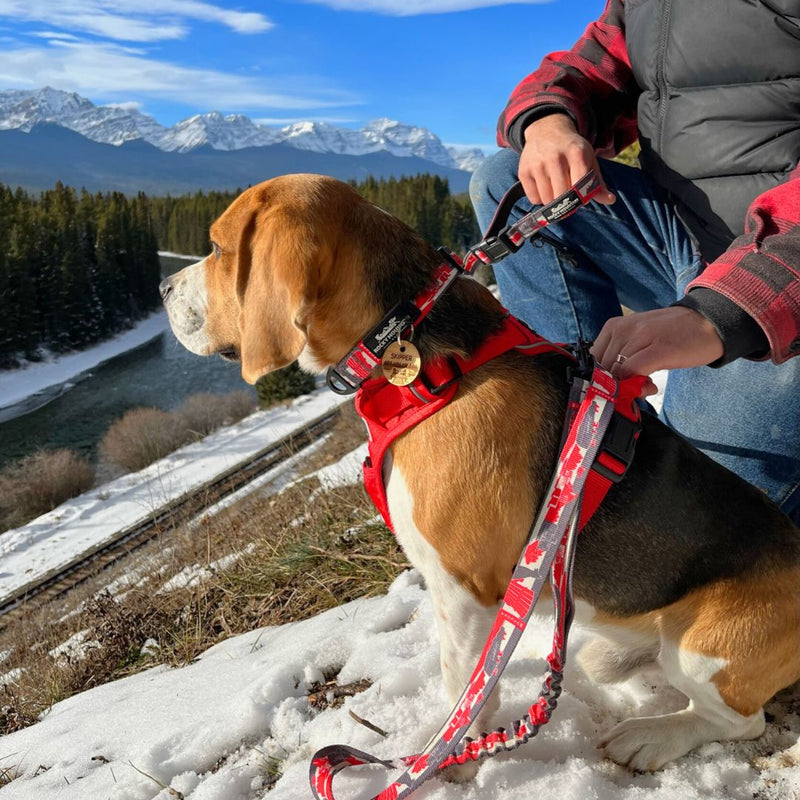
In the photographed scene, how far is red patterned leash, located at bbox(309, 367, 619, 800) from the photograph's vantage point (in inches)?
93.0

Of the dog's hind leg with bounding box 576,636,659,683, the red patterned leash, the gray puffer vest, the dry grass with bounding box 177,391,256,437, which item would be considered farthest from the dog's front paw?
the dry grass with bounding box 177,391,256,437

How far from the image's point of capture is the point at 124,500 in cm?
2839

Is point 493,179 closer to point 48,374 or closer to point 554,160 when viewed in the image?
point 554,160

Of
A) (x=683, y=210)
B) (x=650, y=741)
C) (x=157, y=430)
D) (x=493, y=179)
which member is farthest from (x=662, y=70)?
(x=157, y=430)

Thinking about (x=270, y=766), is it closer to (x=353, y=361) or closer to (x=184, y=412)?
(x=353, y=361)

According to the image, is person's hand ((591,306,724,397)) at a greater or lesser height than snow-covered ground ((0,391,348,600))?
greater

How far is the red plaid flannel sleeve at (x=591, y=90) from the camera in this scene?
11.3ft

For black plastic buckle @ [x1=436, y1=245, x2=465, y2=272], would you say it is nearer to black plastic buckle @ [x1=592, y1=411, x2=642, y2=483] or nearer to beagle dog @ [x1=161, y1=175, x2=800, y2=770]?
beagle dog @ [x1=161, y1=175, x2=800, y2=770]

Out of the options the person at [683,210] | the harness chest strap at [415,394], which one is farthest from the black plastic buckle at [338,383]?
the person at [683,210]

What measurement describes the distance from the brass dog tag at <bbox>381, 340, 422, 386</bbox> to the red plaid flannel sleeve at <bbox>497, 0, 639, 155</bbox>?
1.59 metres

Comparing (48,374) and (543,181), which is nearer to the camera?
(543,181)

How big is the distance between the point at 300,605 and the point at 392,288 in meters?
2.67

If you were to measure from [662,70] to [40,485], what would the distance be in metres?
35.6

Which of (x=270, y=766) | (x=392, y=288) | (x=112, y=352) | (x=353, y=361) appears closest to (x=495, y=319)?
(x=392, y=288)
